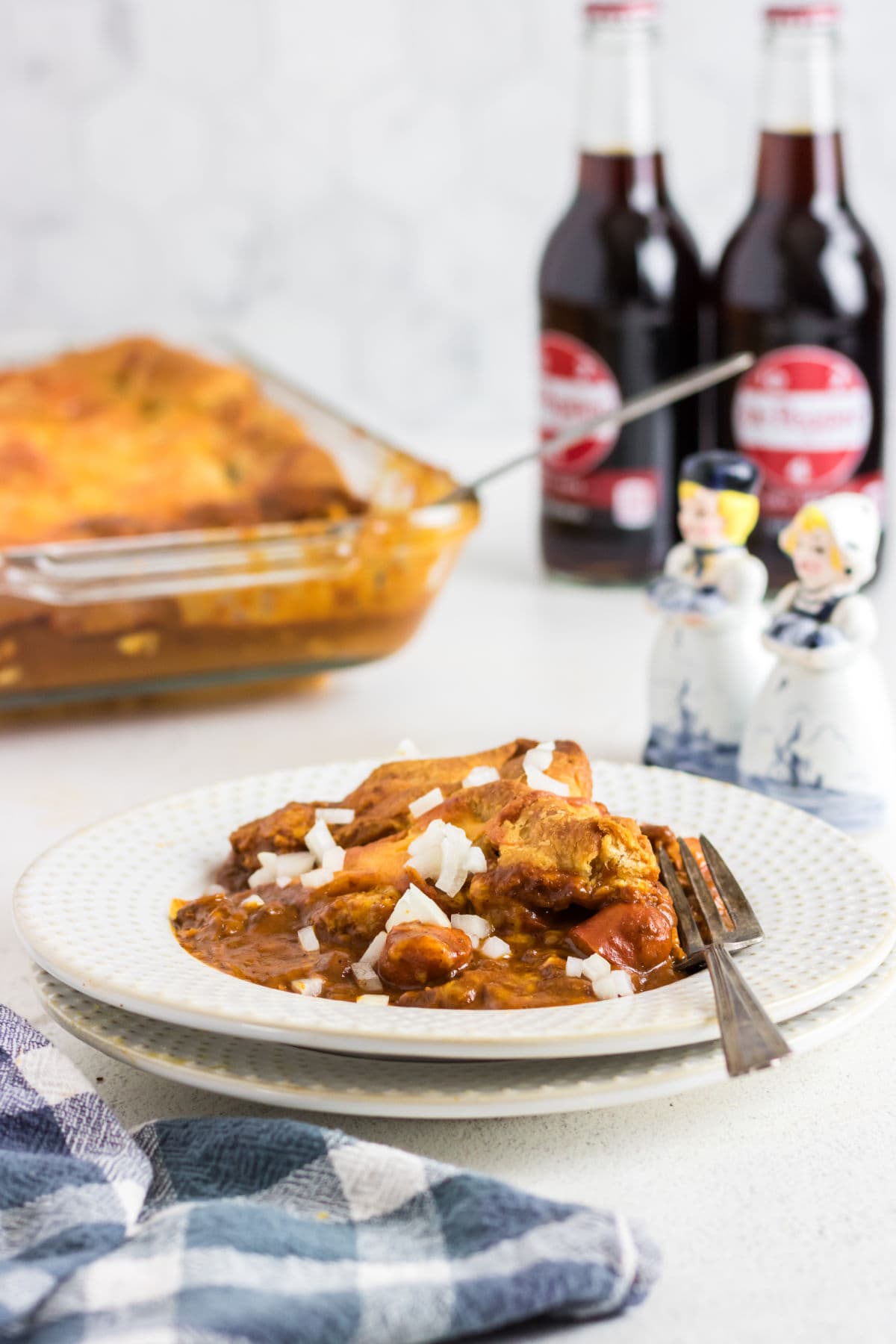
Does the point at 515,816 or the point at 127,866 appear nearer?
the point at 515,816

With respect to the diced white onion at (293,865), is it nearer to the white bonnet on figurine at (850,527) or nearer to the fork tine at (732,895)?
the fork tine at (732,895)

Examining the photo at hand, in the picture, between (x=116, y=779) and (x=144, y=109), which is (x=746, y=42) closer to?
(x=144, y=109)

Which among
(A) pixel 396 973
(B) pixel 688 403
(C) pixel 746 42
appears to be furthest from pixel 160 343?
(A) pixel 396 973

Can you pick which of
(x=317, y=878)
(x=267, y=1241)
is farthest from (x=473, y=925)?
(x=267, y=1241)

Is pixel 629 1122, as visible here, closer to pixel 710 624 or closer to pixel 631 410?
pixel 710 624

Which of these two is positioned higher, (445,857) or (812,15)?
(812,15)

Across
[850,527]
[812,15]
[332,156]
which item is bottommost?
[850,527]

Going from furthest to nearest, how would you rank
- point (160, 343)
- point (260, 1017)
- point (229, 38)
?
point (229, 38) → point (160, 343) → point (260, 1017)
